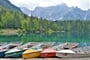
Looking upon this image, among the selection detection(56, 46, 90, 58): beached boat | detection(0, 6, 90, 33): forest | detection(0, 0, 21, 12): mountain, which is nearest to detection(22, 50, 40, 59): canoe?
detection(56, 46, 90, 58): beached boat

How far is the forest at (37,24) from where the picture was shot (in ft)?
18.3

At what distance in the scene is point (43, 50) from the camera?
4.98 meters

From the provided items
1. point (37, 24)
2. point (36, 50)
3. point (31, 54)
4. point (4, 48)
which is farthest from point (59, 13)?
point (4, 48)

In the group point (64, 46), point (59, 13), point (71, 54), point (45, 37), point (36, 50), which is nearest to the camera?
point (71, 54)

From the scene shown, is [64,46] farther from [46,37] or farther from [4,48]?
[4,48]

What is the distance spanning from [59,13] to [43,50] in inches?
36.8

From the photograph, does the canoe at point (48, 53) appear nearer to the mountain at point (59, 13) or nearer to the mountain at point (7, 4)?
the mountain at point (59, 13)

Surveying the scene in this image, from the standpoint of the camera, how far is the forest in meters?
5.57

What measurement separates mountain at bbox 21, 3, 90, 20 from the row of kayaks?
563 mm

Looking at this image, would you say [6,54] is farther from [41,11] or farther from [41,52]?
[41,11]

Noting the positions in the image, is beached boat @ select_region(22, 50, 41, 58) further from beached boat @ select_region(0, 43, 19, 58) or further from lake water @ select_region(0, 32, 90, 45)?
lake water @ select_region(0, 32, 90, 45)

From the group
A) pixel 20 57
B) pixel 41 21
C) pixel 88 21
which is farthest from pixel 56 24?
pixel 20 57

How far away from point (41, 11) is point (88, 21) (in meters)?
0.98

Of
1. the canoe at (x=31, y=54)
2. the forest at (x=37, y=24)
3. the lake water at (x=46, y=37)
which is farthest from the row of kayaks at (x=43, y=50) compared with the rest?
the lake water at (x=46, y=37)
